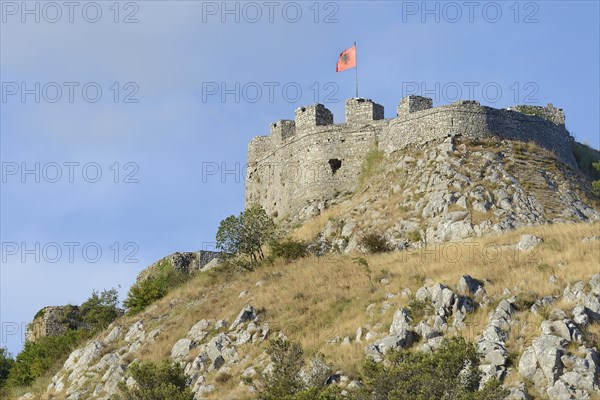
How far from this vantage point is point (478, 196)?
141ft

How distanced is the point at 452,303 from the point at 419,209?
12429 millimetres

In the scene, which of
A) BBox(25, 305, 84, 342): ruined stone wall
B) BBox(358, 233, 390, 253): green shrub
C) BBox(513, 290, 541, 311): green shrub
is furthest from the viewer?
BBox(25, 305, 84, 342): ruined stone wall

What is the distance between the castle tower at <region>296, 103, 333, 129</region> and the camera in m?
52.0

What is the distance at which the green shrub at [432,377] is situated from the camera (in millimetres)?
25125

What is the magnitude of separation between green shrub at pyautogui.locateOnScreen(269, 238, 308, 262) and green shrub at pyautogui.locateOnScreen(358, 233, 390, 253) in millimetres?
2719

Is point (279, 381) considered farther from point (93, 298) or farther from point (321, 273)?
point (93, 298)

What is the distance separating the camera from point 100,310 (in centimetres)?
5581

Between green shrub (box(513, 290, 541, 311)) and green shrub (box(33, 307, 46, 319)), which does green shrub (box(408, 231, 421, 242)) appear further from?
green shrub (box(33, 307, 46, 319))

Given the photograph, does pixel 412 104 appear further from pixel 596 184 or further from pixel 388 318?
pixel 388 318

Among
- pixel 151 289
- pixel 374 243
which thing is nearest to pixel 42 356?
pixel 151 289

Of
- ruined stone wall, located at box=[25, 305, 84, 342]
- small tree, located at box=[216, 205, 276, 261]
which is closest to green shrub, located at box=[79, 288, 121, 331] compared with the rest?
ruined stone wall, located at box=[25, 305, 84, 342]

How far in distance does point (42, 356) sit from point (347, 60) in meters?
21.1

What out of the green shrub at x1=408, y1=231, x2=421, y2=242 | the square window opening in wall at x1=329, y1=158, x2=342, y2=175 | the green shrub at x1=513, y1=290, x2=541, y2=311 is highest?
the square window opening in wall at x1=329, y1=158, x2=342, y2=175

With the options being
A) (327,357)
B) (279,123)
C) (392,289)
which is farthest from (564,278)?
(279,123)
